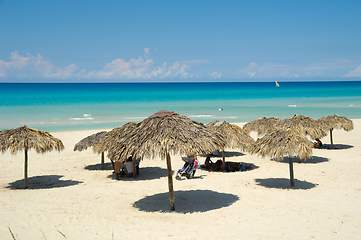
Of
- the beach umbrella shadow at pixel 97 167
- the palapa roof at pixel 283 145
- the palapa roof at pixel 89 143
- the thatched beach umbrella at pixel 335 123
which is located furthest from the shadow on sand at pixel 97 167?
the thatched beach umbrella at pixel 335 123

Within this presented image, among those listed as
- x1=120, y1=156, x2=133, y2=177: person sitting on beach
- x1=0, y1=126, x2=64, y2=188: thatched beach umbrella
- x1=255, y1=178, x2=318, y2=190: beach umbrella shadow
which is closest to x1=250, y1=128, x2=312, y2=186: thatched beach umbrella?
x1=255, y1=178, x2=318, y2=190: beach umbrella shadow

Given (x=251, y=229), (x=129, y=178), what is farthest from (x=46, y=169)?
(x=251, y=229)

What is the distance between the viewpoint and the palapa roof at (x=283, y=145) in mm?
8797

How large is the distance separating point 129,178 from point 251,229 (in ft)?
20.6

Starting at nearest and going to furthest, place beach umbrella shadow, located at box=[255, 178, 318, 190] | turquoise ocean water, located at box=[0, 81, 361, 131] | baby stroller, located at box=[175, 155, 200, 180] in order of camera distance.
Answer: beach umbrella shadow, located at box=[255, 178, 318, 190], baby stroller, located at box=[175, 155, 200, 180], turquoise ocean water, located at box=[0, 81, 361, 131]

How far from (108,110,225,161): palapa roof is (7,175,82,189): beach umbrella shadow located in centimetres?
396

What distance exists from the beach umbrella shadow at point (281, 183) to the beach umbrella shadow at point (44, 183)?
21.5 feet

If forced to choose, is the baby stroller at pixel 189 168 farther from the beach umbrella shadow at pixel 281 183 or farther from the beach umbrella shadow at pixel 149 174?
the beach umbrella shadow at pixel 281 183

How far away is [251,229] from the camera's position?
6.05 m

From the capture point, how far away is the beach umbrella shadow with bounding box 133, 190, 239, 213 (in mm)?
7617

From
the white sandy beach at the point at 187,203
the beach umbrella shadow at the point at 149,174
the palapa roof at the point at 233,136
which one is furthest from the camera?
the palapa roof at the point at 233,136

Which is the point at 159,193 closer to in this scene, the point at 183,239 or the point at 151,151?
the point at 151,151

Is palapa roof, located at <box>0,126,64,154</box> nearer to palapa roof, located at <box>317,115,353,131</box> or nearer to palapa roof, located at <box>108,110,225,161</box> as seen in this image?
palapa roof, located at <box>108,110,225,161</box>

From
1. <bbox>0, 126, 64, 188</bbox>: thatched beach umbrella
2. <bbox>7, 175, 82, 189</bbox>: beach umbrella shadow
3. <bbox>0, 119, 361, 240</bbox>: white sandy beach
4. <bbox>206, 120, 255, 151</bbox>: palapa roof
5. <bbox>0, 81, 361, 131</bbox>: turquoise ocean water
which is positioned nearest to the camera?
<bbox>0, 119, 361, 240</bbox>: white sandy beach
